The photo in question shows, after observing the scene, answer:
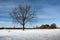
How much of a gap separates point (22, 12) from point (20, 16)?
80 cm

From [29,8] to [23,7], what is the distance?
1.10m

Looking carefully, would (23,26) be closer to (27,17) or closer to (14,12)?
(27,17)

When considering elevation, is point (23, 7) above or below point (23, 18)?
Answer: above

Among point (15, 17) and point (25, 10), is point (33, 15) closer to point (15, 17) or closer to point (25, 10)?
point (25, 10)

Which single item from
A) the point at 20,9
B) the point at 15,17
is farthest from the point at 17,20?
the point at 20,9

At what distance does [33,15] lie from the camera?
797 inches

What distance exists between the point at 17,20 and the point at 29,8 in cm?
306

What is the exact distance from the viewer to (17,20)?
20.5 m

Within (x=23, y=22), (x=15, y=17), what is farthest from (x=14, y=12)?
(x=23, y=22)

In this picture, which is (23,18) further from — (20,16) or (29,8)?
(29,8)

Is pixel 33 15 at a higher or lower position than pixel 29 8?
lower

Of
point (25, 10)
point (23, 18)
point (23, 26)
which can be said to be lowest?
point (23, 26)

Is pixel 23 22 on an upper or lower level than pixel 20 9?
lower

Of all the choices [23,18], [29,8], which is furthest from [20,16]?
[29,8]
